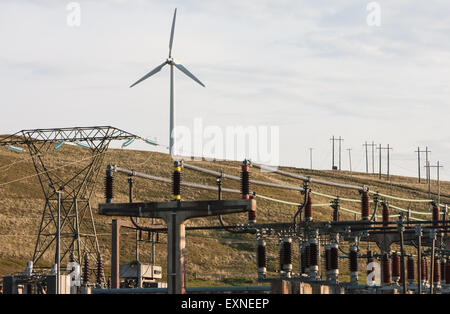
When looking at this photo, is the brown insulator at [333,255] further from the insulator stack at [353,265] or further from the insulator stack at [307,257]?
the insulator stack at [353,265]

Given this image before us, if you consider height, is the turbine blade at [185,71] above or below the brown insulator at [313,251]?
above

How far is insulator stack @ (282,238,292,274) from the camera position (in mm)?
52875

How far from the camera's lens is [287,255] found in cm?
5378

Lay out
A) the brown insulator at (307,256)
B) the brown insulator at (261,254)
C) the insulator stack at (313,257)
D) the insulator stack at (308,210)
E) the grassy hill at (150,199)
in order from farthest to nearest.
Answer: the grassy hill at (150,199) → the insulator stack at (308,210) → the brown insulator at (307,256) → the brown insulator at (261,254) → the insulator stack at (313,257)

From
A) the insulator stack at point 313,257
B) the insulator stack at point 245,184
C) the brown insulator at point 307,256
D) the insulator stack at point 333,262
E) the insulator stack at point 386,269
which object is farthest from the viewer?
the insulator stack at point 386,269

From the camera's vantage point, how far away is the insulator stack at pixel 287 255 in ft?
173

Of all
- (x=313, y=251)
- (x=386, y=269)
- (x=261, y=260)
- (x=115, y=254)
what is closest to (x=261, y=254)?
(x=261, y=260)

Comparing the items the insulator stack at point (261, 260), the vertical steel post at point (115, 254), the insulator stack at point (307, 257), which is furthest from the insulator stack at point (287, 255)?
the vertical steel post at point (115, 254)

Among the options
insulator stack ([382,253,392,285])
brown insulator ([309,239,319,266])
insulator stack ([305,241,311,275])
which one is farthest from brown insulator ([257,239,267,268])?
insulator stack ([382,253,392,285])

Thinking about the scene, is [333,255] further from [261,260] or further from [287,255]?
[261,260]

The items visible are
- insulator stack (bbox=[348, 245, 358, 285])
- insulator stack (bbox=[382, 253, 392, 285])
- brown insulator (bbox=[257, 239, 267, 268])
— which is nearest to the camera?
brown insulator (bbox=[257, 239, 267, 268])

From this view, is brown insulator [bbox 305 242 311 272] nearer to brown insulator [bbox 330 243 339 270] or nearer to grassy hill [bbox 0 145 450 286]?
brown insulator [bbox 330 243 339 270]
